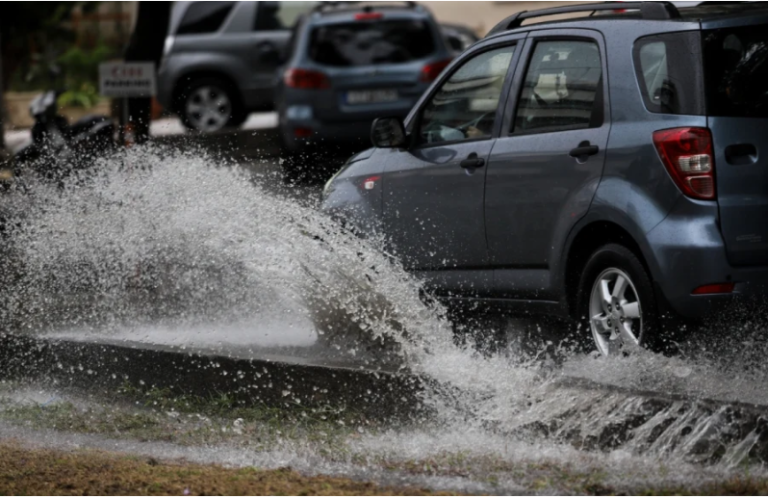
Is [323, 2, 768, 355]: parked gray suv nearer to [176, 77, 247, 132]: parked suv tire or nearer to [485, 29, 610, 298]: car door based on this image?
[485, 29, 610, 298]: car door

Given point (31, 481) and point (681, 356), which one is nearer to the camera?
point (31, 481)

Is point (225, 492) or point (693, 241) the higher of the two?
point (693, 241)

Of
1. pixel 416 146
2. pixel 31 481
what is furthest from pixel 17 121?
pixel 31 481

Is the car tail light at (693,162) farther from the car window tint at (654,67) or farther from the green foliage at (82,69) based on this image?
the green foliage at (82,69)

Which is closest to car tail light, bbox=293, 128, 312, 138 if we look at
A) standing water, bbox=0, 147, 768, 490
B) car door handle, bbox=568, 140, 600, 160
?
standing water, bbox=0, 147, 768, 490

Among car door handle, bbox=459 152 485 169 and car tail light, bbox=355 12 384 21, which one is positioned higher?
car door handle, bbox=459 152 485 169

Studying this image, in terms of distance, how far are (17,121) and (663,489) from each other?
2610 centimetres

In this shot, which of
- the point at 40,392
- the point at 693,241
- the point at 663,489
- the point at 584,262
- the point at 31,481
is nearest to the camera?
the point at 663,489

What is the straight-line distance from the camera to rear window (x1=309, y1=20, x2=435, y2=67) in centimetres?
1692

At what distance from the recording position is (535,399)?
5.80m

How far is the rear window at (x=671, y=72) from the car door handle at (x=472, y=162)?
1.15 metres

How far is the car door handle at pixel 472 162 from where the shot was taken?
7414 millimetres

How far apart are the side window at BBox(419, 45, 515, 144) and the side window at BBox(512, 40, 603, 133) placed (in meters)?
0.24

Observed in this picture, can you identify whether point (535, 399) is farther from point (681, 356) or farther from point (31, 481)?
point (31, 481)
